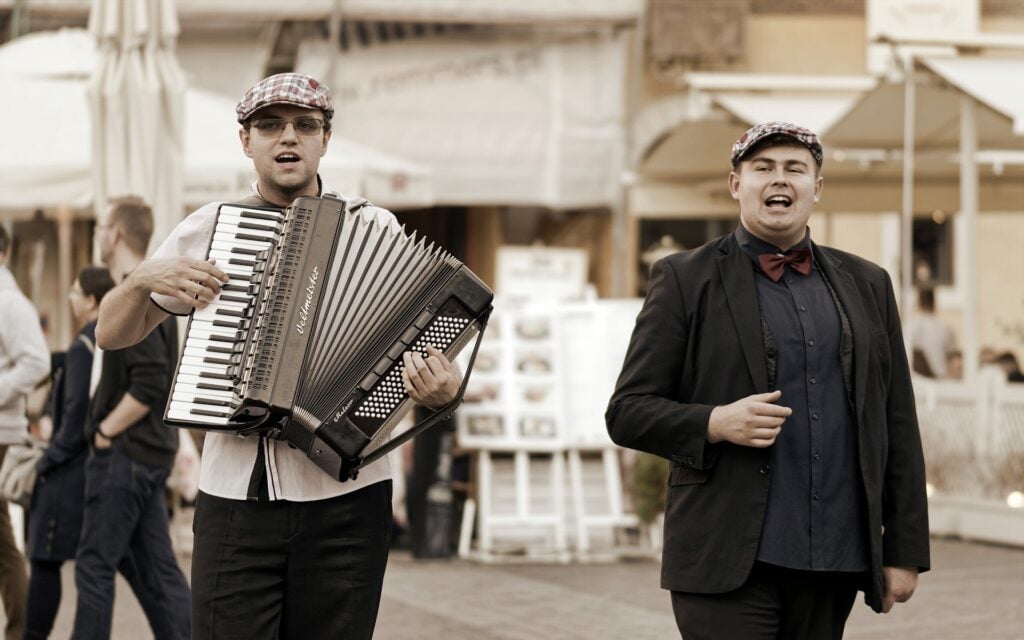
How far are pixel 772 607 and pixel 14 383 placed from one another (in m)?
4.06

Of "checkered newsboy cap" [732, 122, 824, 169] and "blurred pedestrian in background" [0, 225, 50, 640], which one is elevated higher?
"checkered newsboy cap" [732, 122, 824, 169]

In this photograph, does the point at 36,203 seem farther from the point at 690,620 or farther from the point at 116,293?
the point at 690,620

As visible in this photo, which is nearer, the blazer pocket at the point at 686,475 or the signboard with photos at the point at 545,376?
the blazer pocket at the point at 686,475

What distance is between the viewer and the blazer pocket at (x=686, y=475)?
168 inches

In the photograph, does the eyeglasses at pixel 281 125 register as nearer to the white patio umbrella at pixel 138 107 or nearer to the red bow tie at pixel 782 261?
the red bow tie at pixel 782 261

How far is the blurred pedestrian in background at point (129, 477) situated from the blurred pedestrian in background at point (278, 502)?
2507 mm

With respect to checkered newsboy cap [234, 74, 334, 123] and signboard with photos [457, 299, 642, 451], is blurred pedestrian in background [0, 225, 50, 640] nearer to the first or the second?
checkered newsboy cap [234, 74, 334, 123]

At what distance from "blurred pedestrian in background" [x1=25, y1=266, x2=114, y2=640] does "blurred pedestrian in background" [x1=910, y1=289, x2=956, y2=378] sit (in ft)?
32.4

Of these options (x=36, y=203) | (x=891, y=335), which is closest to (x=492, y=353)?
(x=36, y=203)

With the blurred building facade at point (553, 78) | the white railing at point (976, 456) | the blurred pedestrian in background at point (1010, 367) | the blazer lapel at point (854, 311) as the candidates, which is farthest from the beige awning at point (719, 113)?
the blazer lapel at point (854, 311)

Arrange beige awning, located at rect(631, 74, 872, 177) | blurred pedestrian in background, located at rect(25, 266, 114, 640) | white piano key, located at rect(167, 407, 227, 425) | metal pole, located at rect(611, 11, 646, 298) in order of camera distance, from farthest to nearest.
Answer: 1. metal pole, located at rect(611, 11, 646, 298)
2. beige awning, located at rect(631, 74, 872, 177)
3. blurred pedestrian in background, located at rect(25, 266, 114, 640)
4. white piano key, located at rect(167, 407, 227, 425)

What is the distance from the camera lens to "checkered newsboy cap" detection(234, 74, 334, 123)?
4258 mm

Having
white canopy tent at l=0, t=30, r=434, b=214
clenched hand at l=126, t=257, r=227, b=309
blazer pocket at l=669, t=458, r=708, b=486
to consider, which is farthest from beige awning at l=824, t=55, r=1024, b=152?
clenched hand at l=126, t=257, r=227, b=309

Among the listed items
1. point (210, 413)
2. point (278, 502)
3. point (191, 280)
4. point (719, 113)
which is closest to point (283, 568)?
point (278, 502)
